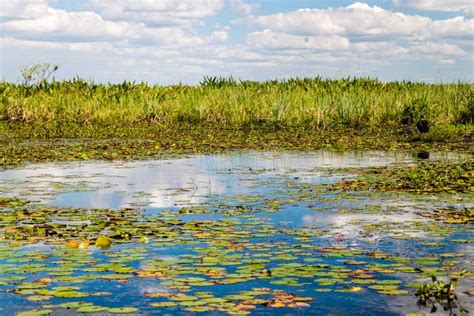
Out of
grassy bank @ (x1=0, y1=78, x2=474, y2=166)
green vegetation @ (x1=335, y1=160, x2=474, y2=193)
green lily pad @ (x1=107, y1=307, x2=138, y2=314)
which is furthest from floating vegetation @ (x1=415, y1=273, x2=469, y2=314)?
grassy bank @ (x1=0, y1=78, x2=474, y2=166)

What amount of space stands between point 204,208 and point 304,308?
14.7 feet

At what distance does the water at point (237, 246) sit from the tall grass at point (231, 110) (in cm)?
1166

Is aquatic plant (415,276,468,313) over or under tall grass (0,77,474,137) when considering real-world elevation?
under

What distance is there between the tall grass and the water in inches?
459

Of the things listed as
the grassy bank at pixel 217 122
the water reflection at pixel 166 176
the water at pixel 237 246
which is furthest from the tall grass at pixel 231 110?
the water at pixel 237 246

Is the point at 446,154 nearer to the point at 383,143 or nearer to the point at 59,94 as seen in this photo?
the point at 383,143

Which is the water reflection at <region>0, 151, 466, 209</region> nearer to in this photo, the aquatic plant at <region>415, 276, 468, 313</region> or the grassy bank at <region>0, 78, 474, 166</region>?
the grassy bank at <region>0, 78, 474, 166</region>

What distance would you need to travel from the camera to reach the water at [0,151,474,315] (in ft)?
18.2

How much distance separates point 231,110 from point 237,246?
18401 millimetres

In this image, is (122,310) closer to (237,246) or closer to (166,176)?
(237,246)

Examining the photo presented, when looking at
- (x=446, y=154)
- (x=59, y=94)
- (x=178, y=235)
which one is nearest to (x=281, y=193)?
(x=178, y=235)

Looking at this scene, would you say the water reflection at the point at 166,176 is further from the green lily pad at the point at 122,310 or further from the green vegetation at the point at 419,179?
the green lily pad at the point at 122,310

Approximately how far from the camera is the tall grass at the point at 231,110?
949 inches

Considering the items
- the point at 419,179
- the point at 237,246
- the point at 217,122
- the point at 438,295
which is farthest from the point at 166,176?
the point at 217,122
